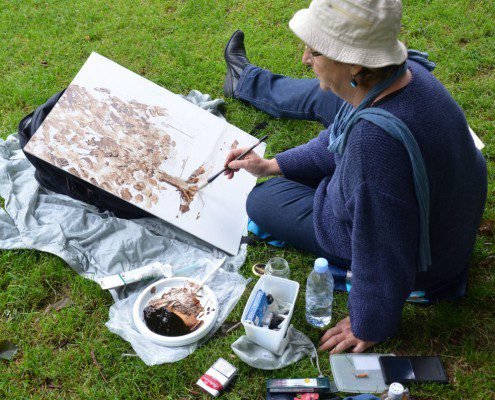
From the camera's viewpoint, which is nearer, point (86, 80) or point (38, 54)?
point (86, 80)

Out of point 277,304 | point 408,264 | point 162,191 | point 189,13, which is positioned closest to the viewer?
point 408,264

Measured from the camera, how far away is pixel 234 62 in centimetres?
368

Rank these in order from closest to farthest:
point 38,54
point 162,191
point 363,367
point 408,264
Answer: point 408,264
point 363,367
point 162,191
point 38,54

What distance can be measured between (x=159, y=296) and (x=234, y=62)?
6.32 feet

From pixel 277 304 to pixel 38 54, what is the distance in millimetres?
3083

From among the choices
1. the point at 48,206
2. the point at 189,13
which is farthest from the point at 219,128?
the point at 189,13

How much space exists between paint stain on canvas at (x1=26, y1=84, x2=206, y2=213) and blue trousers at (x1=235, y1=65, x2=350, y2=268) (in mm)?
388

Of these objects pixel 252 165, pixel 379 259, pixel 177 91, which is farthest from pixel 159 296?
pixel 177 91

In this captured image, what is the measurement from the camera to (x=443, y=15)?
169 inches

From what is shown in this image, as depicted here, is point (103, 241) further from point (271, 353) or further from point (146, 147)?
point (271, 353)

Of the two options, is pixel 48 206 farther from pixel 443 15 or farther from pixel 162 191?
pixel 443 15

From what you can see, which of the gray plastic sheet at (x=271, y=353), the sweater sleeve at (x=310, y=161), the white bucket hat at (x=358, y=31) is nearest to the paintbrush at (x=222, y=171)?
the sweater sleeve at (x=310, y=161)

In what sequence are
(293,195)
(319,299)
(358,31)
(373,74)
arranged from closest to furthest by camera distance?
(358,31), (373,74), (319,299), (293,195)

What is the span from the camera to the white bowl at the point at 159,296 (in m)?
2.19
